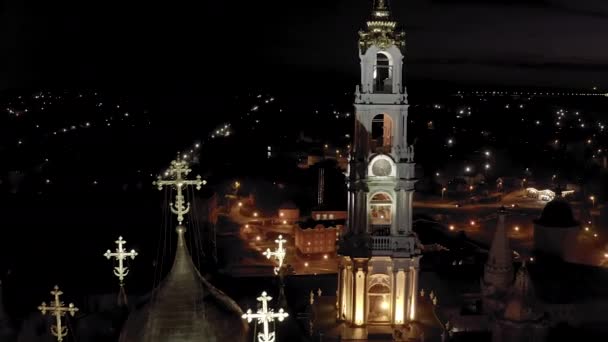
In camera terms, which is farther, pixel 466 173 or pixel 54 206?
pixel 466 173

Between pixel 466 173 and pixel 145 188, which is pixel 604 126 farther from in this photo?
pixel 145 188

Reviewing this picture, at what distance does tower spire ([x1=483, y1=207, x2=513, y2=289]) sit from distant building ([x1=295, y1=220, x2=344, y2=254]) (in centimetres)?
1562

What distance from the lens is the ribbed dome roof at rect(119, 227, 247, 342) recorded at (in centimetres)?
1036

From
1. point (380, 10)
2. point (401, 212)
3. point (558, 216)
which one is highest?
point (380, 10)

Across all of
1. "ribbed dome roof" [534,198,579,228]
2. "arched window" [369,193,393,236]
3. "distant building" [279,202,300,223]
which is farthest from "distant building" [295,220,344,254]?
"arched window" [369,193,393,236]

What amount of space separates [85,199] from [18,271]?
16.4 m

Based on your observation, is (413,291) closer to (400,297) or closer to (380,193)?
(400,297)

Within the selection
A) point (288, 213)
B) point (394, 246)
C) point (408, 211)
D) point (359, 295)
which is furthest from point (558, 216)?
point (288, 213)

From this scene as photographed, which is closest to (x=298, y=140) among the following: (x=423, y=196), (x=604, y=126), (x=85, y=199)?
(x=423, y=196)

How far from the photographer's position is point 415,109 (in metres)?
131

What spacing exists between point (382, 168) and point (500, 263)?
19.1 ft

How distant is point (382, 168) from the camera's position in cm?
1964

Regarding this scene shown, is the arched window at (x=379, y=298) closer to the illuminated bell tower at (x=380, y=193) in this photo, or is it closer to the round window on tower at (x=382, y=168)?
the illuminated bell tower at (x=380, y=193)

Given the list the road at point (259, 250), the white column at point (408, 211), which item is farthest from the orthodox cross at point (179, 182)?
the road at point (259, 250)
